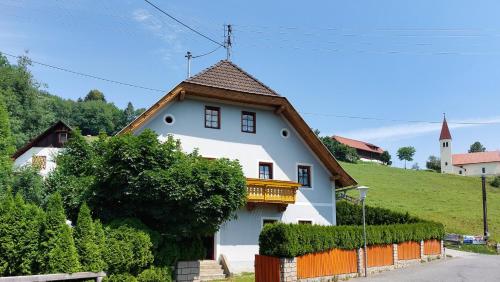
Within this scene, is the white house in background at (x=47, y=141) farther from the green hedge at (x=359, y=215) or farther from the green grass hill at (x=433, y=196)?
the green grass hill at (x=433, y=196)

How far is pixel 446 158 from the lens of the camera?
394 ft

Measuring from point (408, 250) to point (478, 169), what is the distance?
10888cm

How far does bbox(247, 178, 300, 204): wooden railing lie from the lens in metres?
20.2

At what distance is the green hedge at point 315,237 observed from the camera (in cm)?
1501

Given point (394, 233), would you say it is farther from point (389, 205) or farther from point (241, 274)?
point (389, 205)

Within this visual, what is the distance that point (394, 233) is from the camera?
20.6 m

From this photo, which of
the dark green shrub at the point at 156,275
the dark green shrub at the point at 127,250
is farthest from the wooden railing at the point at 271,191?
the dark green shrub at the point at 127,250

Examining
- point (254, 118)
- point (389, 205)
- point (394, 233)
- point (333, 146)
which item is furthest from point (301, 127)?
point (333, 146)

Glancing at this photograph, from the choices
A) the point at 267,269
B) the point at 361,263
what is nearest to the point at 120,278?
the point at 267,269

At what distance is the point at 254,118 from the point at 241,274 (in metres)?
7.58

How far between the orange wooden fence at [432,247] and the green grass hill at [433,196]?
1577 centimetres

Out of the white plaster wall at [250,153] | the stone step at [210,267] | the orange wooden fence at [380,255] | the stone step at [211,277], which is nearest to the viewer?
the stone step at [211,277]

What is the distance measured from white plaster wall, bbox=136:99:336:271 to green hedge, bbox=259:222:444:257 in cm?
405

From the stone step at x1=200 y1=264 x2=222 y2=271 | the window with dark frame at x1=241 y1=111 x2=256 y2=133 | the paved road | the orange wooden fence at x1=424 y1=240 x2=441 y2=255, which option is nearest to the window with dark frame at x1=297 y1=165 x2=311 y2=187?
the window with dark frame at x1=241 y1=111 x2=256 y2=133
